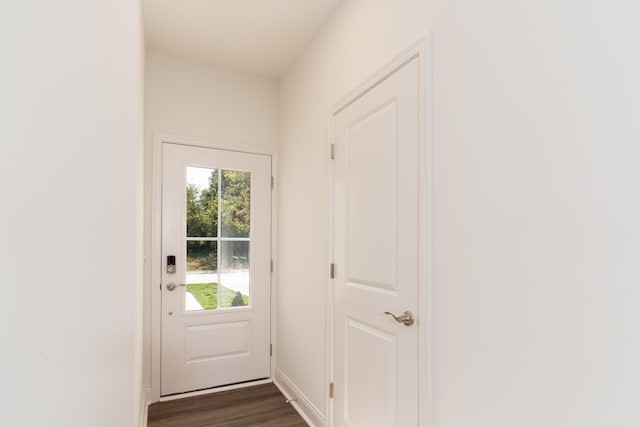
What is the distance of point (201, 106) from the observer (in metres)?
2.89

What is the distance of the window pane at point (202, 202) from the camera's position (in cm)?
284

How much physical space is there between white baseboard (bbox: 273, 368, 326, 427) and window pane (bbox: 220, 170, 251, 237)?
125 centimetres

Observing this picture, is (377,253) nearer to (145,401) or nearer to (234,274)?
(234,274)

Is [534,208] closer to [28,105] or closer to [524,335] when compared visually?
[524,335]

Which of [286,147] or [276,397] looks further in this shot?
[286,147]

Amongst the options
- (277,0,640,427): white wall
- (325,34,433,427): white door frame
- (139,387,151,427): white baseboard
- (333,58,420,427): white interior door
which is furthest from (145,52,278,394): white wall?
(325,34,433,427): white door frame

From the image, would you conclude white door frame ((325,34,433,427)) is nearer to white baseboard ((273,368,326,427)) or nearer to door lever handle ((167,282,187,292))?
white baseboard ((273,368,326,427))

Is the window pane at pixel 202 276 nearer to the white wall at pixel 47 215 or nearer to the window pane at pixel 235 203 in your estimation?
the window pane at pixel 235 203

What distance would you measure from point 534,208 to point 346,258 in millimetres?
1116

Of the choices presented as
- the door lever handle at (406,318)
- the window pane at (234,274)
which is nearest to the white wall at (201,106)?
the window pane at (234,274)

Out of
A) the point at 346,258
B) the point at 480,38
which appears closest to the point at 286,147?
the point at 346,258

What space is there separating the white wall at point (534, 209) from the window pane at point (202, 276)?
6.68 ft

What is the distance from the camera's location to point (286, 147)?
2971 mm

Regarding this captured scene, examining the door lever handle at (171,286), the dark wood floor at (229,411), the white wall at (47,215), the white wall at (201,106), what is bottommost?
the dark wood floor at (229,411)
